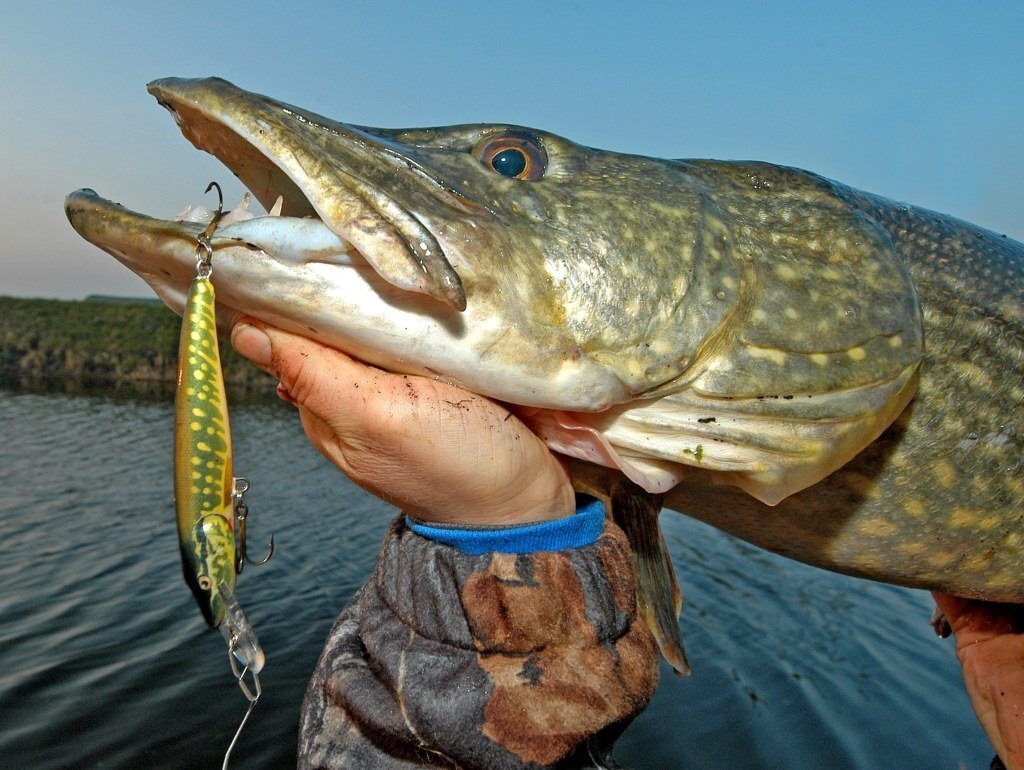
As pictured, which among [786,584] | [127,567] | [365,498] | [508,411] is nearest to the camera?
[508,411]

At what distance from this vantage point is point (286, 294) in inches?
55.7

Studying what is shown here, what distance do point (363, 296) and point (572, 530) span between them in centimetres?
72

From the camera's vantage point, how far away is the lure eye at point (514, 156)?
1776 mm

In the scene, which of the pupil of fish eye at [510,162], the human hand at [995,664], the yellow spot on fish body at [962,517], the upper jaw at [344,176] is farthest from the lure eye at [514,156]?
the human hand at [995,664]

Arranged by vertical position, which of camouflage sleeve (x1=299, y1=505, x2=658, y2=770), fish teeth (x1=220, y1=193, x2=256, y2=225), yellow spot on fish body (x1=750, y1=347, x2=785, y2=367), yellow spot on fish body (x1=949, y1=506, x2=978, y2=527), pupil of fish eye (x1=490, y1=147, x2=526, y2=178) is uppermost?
pupil of fish eye (x1=490, y1=147, x2=526, y2=178)

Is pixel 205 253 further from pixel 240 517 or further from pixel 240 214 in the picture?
pixel 240 517

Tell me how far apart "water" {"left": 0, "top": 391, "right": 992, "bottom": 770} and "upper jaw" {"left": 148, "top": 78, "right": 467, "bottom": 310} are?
14.0ft

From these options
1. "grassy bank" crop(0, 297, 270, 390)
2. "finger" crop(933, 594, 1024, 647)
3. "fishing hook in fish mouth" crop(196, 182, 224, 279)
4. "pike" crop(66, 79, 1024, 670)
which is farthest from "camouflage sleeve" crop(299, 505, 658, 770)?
"grassy bank" crop(0, 297, 270, 390)

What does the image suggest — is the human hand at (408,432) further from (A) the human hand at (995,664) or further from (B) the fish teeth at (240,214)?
(A) the human hand at (995,664)

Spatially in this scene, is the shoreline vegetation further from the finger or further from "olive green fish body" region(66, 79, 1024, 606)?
"olive green fish body" region(66, 79, 1024, 606)

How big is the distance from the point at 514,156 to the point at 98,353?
29.7 meters

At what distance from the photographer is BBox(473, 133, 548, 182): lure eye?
1776 millimetres

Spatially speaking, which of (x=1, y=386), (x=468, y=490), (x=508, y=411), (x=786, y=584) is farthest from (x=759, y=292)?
(x=1, y=386)

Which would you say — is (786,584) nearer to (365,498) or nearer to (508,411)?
(365,498)
